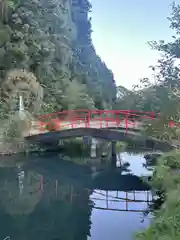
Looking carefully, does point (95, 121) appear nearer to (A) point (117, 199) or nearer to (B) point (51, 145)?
(B) point (51, 145)

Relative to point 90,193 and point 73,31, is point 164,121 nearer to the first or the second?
point 90,193

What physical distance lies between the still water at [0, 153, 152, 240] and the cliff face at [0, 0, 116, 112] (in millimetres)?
5952

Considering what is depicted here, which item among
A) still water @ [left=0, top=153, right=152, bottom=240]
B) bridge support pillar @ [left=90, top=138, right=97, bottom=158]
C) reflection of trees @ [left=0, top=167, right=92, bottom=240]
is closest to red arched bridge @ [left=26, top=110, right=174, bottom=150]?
bridge support pillar @ [left=90, top=138, right=97, bottom=158]

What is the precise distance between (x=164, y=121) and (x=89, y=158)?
634 centimetres

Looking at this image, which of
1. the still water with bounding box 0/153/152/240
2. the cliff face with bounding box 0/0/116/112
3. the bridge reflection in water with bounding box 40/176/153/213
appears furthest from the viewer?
the cliff face with bounding box 0/0/116/112

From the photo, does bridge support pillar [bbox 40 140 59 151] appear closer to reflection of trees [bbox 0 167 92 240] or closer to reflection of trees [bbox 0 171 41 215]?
reflection of trees [bbox 0 171 41 215]

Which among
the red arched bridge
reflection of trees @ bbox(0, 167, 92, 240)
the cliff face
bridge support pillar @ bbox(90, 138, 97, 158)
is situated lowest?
reflection of trees @ bbox(0, 167, 92, 240)

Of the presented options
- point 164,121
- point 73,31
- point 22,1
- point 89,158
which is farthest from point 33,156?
point 73,31

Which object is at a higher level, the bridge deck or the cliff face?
the cliff face

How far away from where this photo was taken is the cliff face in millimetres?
16562

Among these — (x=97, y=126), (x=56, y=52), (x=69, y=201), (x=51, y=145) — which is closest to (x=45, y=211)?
(x=69, y=201)

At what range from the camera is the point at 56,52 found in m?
19.9

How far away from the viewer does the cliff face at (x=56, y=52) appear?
16562mm

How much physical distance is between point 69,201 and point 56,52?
43.2 feet
